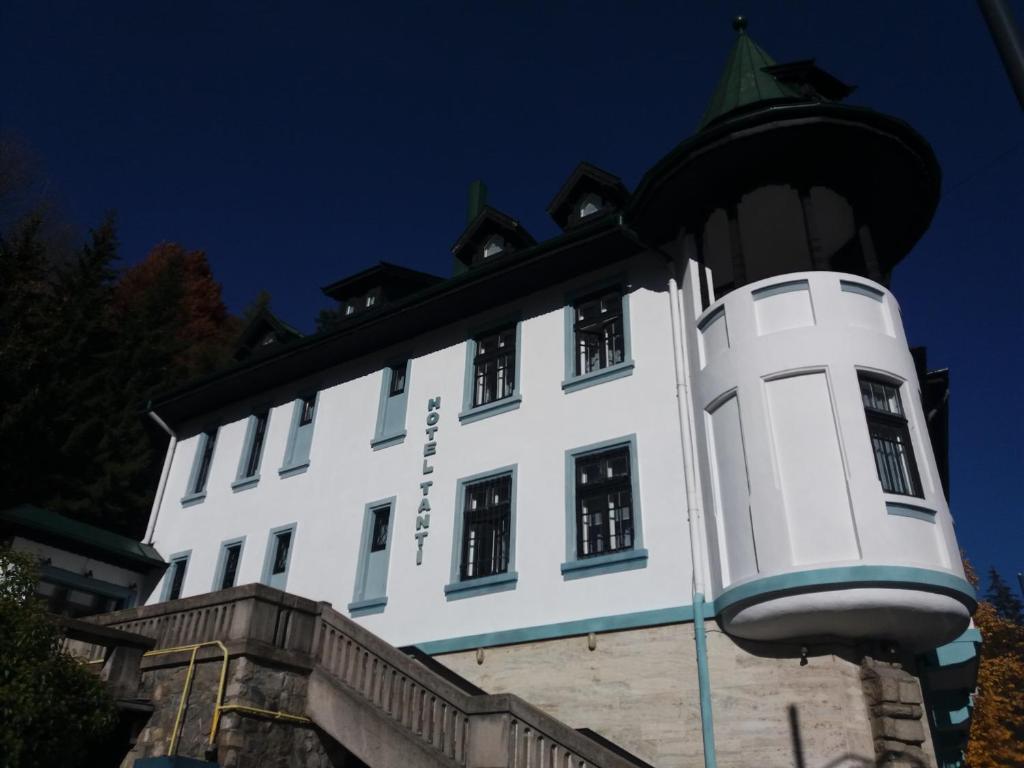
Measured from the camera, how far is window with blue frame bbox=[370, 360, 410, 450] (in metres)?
17.5

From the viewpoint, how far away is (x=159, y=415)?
901 inches

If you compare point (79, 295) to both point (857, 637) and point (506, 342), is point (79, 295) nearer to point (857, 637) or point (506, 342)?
point (506, 342)

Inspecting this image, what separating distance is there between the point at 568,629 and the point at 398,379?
8.03 m

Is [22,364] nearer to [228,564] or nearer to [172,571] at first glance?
[172,571]

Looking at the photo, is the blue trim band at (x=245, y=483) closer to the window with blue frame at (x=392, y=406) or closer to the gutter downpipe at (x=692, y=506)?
the window with blue frame at (x=392, y=406)

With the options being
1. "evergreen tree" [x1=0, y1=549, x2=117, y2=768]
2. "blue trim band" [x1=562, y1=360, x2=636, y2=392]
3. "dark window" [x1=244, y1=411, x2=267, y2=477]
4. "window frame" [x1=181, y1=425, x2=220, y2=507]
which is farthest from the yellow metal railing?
"window frame" [x1=181, y1=425, x2=220, y2=507]

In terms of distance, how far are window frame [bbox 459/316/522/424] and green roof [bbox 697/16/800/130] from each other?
5.56 metres

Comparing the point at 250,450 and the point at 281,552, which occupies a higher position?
the point at 250,450

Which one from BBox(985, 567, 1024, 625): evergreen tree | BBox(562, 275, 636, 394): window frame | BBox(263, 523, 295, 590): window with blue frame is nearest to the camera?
BBox(562, 275, 636, 394): window frame

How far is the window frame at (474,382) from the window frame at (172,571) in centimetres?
877

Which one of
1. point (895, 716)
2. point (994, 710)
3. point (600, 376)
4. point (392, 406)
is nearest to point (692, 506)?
point (600, 376)

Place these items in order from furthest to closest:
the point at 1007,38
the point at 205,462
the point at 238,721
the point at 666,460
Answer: the point at 205,462, the point at 666,460, the point at 238,721, the point at 1007,38

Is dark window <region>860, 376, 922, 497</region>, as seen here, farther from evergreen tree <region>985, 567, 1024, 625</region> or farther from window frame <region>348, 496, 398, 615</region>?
evergreen tree <region>985, 567, 1024, 625</region>

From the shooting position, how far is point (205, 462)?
21.8 meters
